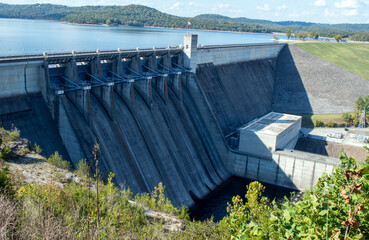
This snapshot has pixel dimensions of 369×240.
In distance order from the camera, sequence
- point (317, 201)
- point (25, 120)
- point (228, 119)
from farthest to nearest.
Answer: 1. point (228, 119)
2. point (25, 120)
3. point (317, 201)

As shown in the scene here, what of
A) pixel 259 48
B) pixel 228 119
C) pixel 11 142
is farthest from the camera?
pixel 259 48

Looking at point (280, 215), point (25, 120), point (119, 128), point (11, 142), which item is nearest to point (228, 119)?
point (119, 128)

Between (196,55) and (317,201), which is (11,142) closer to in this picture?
(317,201)

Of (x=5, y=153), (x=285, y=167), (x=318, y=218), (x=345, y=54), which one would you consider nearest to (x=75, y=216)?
(x=318, y=218)

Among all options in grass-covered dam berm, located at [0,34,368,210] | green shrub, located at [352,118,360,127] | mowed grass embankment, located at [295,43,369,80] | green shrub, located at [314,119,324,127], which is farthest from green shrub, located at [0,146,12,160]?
mowed grass embankment, located at [295,43,369,80]

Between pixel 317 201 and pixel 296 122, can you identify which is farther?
pixel 296 122

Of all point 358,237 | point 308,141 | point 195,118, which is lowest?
point 308,141

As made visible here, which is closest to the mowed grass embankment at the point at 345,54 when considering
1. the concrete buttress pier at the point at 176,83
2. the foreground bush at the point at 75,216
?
the concrete buttress pier at the point at 176,83
